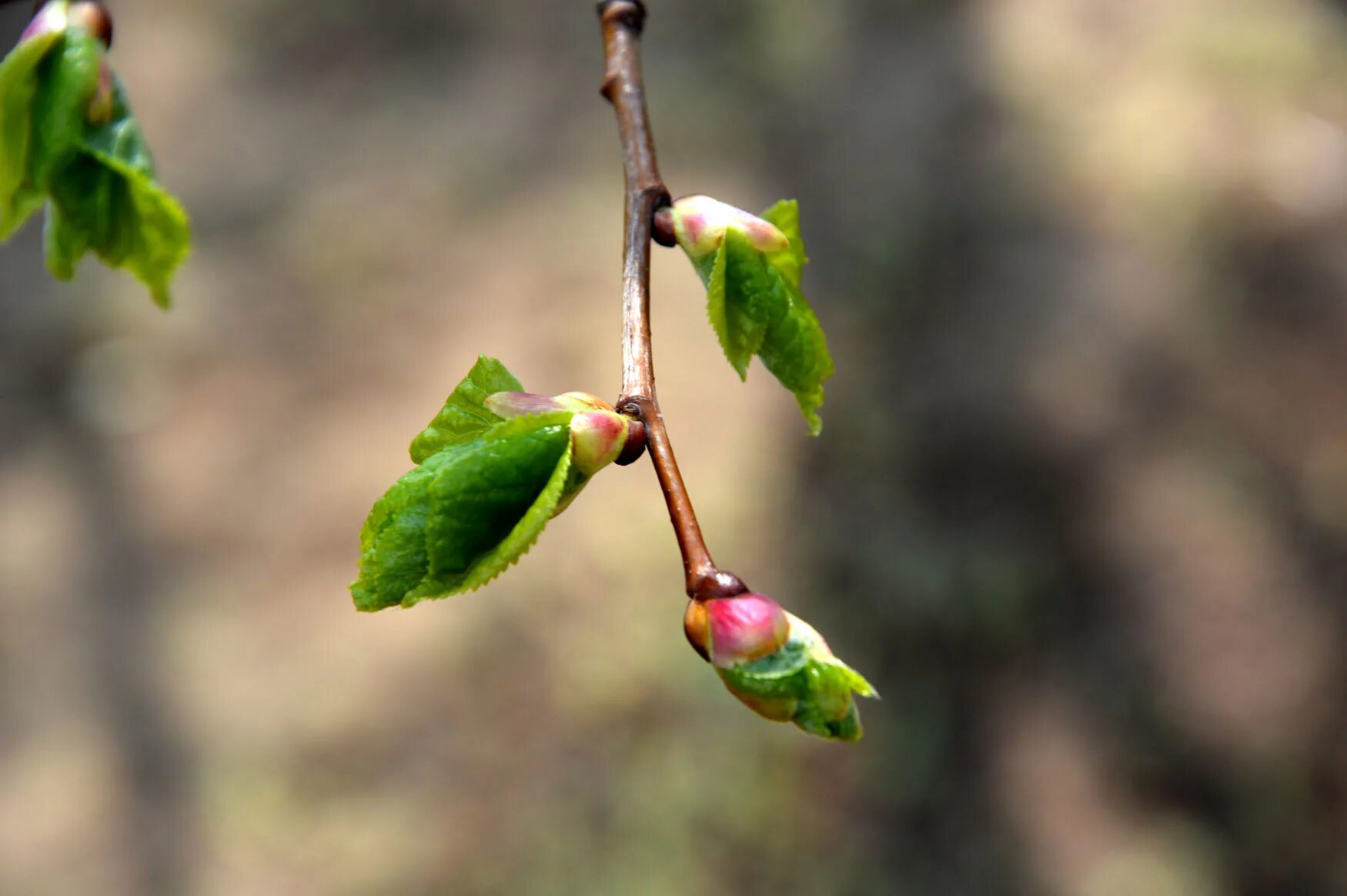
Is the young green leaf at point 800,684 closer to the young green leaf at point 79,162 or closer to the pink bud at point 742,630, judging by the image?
the pink bud at point 742,630

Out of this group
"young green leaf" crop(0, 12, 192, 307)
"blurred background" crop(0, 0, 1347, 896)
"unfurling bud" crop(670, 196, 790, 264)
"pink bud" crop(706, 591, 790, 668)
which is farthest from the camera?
"blurred background" crop(0, 0, 1347, 896)

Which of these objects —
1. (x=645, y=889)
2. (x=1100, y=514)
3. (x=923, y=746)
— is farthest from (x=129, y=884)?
(x=1100, y=514)

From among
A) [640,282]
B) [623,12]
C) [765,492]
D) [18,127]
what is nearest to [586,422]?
[640,282]

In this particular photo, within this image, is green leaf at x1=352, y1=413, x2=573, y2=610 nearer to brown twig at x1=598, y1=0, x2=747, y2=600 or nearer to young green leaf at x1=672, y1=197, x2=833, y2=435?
brown twig at x1=598, y1=0, x2=747, y2=600

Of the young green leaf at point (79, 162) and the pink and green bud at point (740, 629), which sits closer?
the pink and green bud at point (740, 629)

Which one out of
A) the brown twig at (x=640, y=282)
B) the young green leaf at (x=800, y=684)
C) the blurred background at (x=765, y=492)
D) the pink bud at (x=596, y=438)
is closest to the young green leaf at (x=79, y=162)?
the brown twig at (x=640, y=282)

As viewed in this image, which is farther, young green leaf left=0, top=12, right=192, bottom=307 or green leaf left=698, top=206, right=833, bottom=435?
young green leaf left=0, top=12, right=192, bottom=307

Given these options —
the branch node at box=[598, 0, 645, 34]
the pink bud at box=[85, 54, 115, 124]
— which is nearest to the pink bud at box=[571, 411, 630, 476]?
the branch node at box=[598, 0, 645, 34]

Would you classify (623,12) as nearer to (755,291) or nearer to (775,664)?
(755,291)

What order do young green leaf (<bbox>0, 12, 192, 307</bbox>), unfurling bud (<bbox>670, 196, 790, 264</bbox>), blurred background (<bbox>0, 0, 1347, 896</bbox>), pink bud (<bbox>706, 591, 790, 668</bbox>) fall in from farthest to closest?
blurred background (<bbox>0, 0, 1347, 896</bbox>) → young green leaf (<bbox>0, 12, 192, 307</bbox>) → unfurling bud (<bbox>670, 196, 790, 264</bbox>) → pink bud (<bbox>706, 591, 790, 668</bbox>)
